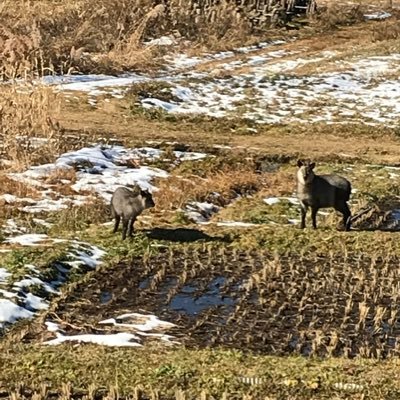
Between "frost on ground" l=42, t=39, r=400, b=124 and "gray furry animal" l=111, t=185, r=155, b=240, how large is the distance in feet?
37.5

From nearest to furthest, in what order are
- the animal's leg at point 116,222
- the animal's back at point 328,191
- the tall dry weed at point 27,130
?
the animal's leg at point 116,222 → the animal's back at point 328,191 → the tall dry weed at point 27,130

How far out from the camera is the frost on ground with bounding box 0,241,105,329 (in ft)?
32.3

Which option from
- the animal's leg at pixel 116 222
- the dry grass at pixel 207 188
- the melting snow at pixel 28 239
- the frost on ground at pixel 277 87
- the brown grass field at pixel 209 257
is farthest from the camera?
the frost on ground at pixel 277 87

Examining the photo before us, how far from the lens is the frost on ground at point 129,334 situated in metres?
9.05

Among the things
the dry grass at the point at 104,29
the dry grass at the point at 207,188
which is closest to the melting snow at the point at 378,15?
the dry grass at the point at 104,29

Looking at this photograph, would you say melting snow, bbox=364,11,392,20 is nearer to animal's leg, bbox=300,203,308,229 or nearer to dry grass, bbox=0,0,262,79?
dry grass, bbox=0,0,262,79

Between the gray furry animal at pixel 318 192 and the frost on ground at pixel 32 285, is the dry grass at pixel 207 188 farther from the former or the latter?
the frost on ground at pixel 32 285

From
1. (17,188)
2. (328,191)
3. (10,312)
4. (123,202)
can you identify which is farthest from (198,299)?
(17,188)

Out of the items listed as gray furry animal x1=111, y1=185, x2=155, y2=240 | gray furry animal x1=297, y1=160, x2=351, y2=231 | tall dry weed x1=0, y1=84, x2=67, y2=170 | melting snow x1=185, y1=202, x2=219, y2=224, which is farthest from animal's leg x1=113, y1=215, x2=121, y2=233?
tall dry weed x1=0, y1=84, x2=67, y2=170

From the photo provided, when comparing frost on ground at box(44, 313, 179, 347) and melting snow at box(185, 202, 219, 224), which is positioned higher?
frost on ground at box(44, 313, 179, 347)

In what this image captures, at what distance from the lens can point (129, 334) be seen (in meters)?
9.30

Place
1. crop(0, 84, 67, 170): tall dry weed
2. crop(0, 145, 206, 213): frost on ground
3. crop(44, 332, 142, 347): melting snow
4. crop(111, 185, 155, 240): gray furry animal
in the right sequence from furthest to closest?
1. crop(0, 84, 67, 170): tall dry weed
2. crop(0, 145, 206, 213): frost on ground
3. crop(111, 185, 155, 240): gray furry animal
4. crop(44, 332, 142, 347): melting snow

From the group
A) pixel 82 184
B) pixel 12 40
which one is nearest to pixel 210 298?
pixel 82 184

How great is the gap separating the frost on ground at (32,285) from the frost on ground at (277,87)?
12.8 metres
